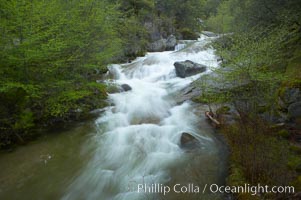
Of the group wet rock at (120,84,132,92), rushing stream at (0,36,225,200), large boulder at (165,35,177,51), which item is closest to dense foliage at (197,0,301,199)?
rushing stream at (0,36,225,200)

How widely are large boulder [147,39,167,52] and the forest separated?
39.9 ft

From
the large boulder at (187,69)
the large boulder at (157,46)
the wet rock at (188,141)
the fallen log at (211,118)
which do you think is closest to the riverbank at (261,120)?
the fallen log at (211,118)

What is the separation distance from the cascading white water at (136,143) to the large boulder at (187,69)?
741 mm

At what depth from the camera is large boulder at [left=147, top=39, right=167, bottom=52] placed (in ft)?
77.2

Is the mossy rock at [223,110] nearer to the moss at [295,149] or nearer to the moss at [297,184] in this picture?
the moss at [295,149]

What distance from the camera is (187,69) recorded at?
49.1 feet

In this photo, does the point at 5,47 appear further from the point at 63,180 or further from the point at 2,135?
the point at 63,180

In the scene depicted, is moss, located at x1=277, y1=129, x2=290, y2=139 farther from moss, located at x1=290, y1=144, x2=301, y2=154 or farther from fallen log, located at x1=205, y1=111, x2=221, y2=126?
fallen log, located at x1=205, y1=111, x2=221, y2=126

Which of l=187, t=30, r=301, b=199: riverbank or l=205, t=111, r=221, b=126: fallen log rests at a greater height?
l=187, t=30, r=301, b=199: riverbank

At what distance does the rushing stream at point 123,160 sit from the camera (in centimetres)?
556

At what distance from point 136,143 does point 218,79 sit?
3.50 metres

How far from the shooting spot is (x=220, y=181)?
17.8 ft

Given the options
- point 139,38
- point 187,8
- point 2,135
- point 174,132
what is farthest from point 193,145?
point 187,8

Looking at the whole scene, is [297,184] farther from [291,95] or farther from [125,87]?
[125,87]
